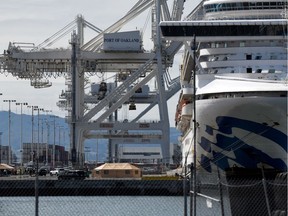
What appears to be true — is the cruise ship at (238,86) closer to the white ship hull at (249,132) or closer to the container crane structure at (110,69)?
the white ship hull at (249,132)

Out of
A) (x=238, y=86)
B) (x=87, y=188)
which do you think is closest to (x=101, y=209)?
(x=238, y=86)

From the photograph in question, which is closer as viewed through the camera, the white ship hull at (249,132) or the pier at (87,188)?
the white ship hull at (249,132)

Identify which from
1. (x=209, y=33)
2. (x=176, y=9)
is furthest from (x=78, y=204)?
(x=176, y=9)

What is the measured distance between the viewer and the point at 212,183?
58000 mm

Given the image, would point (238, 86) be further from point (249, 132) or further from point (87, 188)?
point (87, 188)

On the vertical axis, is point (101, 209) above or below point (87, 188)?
below

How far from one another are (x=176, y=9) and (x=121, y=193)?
24.5 meters

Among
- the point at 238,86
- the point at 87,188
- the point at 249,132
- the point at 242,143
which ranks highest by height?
the point at 238,86

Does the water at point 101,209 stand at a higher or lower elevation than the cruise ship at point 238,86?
lower

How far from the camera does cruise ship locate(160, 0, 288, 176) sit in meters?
65.8

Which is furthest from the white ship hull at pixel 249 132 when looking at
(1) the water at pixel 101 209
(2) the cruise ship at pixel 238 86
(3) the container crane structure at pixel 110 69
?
(3) the container crane structure at pixel 110 69

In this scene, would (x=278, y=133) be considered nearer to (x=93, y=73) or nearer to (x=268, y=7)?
(x=268, y=7)

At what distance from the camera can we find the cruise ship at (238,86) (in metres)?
65.8

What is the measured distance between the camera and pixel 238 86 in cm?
6794
